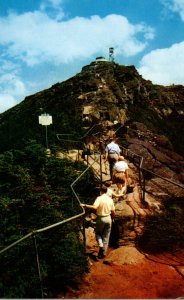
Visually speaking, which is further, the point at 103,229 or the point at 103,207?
the point at 103,229

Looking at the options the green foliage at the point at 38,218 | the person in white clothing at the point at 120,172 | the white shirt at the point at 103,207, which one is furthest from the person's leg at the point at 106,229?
the person in white clothing at the point at 120,172

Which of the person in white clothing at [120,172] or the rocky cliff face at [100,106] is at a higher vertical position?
the rocky cliff face at [100,106]

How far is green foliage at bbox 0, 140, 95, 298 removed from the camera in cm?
752

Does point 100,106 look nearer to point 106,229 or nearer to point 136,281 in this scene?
point 106,229

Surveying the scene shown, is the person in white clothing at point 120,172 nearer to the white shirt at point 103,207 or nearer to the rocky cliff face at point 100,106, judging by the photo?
the white shirt at point 103,207

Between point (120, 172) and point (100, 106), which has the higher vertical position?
point (100, 106)

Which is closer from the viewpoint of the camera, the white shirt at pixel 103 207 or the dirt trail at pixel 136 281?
the dirt trail at pixel 136 281

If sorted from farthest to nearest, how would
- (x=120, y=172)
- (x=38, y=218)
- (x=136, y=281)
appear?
(x=120, y=172) → (x=38, y=218) → (x=136, y=281)

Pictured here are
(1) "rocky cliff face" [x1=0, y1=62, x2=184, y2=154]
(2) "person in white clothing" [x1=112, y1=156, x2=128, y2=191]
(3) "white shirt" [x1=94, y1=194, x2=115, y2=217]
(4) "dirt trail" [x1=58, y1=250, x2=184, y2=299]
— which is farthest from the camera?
(1) "rocky cliff face" [x1=0, y1=62, x2=184, y2=154]

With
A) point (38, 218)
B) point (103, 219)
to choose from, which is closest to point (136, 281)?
point (103, 219)

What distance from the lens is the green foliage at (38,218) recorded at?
752 centimetres

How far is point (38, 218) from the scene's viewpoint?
35.2 feet

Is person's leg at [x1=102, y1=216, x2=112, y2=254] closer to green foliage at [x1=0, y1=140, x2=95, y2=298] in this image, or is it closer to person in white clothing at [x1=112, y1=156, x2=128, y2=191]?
green foliage at [x1=0, y1=140, x2=95, y2=298]

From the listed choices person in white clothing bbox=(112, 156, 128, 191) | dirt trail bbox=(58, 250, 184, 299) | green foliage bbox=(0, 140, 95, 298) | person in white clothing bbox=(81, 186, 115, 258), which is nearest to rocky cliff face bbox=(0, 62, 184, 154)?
green foliage bbox=(0, 140, 95, 298)
